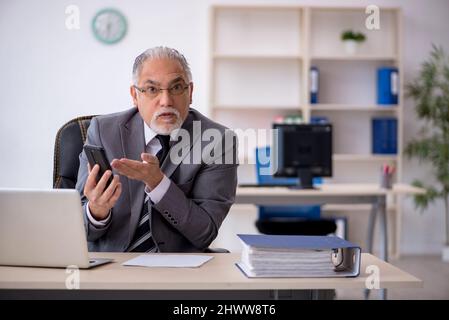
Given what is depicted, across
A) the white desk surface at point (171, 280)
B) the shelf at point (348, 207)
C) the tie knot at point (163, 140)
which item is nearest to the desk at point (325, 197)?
the shelf at point (348, 207)

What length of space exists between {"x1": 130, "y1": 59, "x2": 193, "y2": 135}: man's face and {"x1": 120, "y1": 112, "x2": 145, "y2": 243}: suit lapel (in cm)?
4

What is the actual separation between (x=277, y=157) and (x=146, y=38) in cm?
155

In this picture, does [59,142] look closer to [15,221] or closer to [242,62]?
[15,221]

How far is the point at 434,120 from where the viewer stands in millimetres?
5082

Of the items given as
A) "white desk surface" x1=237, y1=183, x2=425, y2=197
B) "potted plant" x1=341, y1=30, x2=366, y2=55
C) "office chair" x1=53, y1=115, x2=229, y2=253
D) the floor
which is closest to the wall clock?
"white desk surface" x1=237, y1=183, x2=425, y2=197

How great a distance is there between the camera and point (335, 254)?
1.30 m

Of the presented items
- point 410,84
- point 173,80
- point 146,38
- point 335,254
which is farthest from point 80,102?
point 410,84

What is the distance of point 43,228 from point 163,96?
2.18 feet

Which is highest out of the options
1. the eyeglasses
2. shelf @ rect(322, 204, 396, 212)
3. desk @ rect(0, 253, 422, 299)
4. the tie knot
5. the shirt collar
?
the eyeglasses

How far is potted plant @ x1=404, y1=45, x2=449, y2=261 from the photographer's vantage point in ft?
16.4

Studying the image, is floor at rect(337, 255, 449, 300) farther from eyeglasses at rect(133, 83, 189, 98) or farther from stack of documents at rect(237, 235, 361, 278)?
stack of documents at rect(237, 235, 361, 278)

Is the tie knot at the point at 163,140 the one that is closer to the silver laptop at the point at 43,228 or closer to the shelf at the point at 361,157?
the silver laptop at the point at 43,228

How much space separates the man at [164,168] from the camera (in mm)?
1653

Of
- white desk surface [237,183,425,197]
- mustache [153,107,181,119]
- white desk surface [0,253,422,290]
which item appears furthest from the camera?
white desk surface [237,183,425,197]
